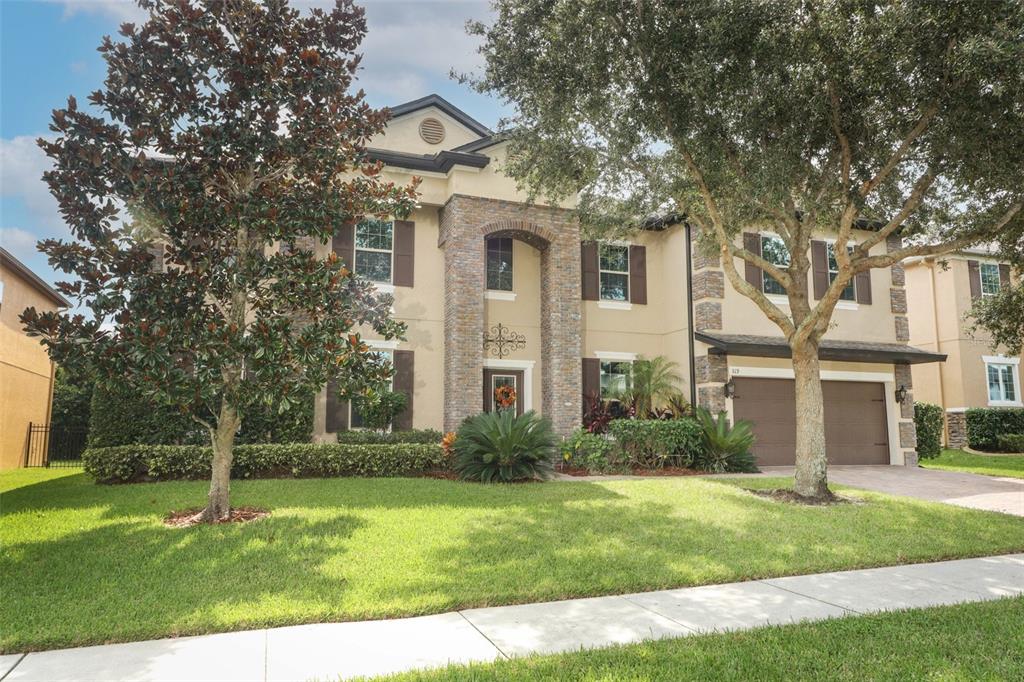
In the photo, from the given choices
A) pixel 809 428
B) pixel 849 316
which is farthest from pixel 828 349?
pixel 809 428

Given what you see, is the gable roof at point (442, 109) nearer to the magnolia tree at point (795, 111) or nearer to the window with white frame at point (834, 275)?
the magnolia tree at point (795, 111)

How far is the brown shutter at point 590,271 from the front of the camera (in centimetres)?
1731

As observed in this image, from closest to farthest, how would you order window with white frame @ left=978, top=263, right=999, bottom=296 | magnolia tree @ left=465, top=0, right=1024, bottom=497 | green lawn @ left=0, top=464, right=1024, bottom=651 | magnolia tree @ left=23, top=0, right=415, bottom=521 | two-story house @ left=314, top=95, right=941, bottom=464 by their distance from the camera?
green lawn @ left=0, top=464, right=1024, bottom=651 → magnolia tree @ left=23, top=0, right=415, bottom=521 → magnolia tree @ left=465, top=0, right=1024, bottom=497 → two-story house @ left=314, top=95, right=941, bottom=464 → window with white frame @ left=978, top=263, right=999, bottom=296

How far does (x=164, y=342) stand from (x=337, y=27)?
14.7 ft

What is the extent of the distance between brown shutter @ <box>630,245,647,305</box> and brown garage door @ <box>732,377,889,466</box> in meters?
3.43

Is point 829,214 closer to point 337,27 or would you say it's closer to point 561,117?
point 561,117

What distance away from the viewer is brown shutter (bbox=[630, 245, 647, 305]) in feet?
58.2

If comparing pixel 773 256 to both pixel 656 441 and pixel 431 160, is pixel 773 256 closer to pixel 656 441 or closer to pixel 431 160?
pixel 656 441

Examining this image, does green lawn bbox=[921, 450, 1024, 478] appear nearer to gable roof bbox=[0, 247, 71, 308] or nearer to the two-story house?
the two-story house

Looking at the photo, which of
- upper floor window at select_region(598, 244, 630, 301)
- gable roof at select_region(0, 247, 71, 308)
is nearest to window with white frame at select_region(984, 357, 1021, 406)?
upper floor window at select_region(598, 244, 630, 301)

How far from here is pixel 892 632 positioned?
4387 millimetres

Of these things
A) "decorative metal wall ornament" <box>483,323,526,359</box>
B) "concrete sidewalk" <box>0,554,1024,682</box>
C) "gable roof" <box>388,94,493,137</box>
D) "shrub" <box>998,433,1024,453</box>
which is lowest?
"concrete sidewalk" <box>0,554,1024,682</box>

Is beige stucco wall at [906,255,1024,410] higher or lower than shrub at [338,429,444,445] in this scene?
higher

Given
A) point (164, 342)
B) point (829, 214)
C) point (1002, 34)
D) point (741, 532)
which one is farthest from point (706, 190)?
point (164, 342)
